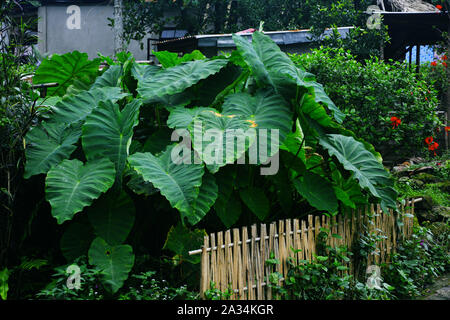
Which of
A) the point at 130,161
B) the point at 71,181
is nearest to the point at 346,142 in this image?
the point at 130,161

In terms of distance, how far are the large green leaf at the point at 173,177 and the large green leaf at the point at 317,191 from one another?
3.82ft

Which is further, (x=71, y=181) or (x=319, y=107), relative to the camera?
(x=319, y=107)

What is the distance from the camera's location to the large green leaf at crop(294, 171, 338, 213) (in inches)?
193

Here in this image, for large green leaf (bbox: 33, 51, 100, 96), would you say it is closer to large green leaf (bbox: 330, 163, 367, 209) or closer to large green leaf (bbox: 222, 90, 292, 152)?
large green leaf (bbox: 222, 90, 292, 152)

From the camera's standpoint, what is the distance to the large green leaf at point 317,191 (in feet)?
16.1

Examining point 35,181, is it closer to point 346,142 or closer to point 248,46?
point 248,46

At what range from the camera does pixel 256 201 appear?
4.82 meters

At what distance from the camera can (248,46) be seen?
5.34 m

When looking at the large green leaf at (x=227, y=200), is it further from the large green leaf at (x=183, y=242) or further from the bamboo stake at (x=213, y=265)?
the bamboo stake at (x=213, y=265)

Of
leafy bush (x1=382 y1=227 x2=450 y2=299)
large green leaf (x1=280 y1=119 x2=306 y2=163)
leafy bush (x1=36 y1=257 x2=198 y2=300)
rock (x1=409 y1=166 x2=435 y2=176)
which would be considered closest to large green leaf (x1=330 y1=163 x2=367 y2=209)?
large green leaf (x1=280 y1=119 x2=306 y2=163)

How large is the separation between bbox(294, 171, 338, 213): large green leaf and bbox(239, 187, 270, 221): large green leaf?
35 cm

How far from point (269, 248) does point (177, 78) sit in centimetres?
190
